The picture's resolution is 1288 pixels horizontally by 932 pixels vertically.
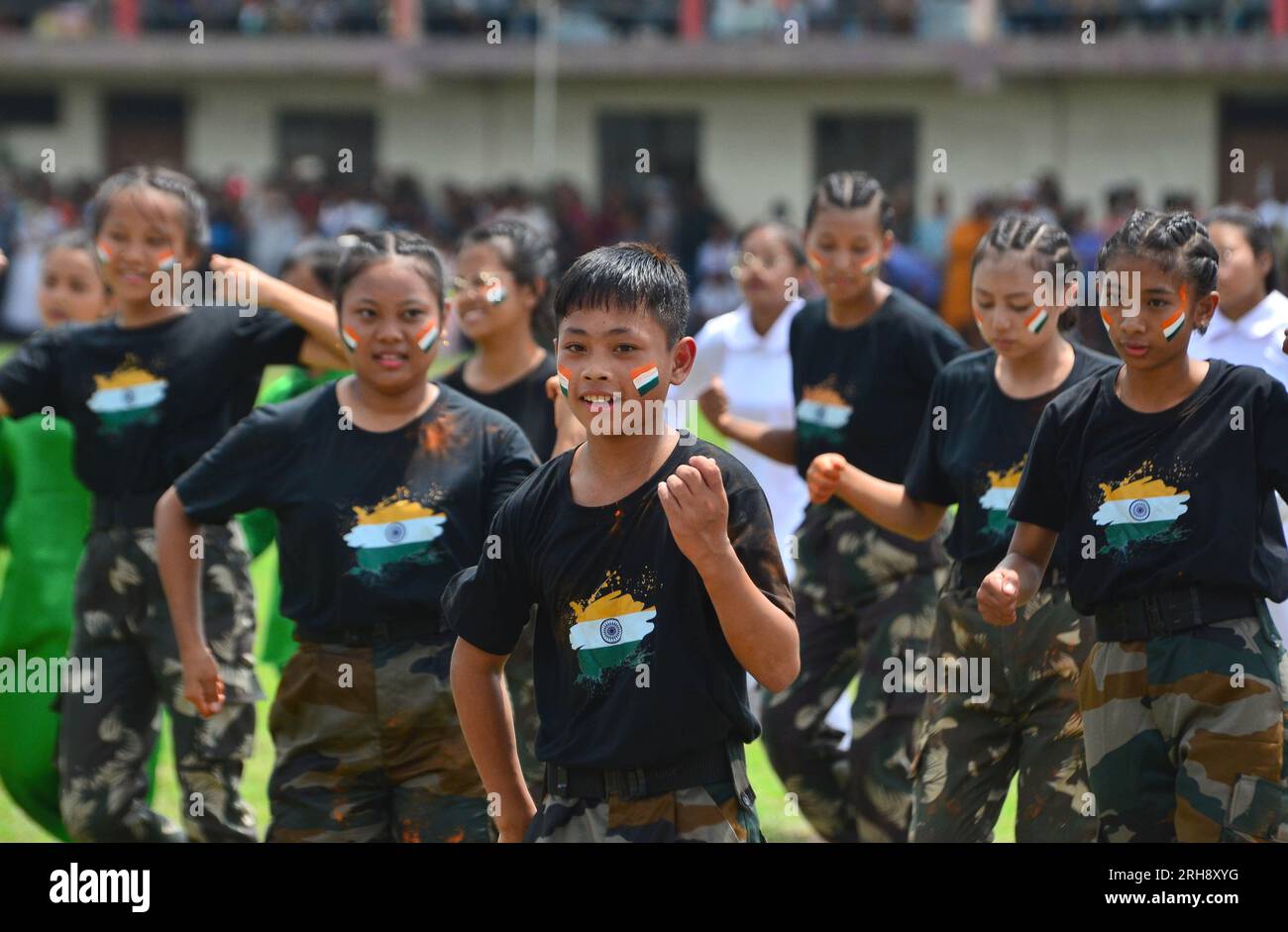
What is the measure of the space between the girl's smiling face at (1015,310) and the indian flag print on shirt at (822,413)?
101 centimetres

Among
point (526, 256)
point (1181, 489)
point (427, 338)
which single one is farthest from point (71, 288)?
point (1181, 489)

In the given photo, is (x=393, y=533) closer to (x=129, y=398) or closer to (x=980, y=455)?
(x=129, y=398)

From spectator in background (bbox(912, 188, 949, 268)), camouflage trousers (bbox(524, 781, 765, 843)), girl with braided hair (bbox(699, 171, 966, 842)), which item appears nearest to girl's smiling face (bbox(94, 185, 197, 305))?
girl with braided hair (bbox(699, 171, 966, 842))

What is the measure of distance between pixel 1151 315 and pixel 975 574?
3.31ft

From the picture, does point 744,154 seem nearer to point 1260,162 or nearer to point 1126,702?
point 1260,162

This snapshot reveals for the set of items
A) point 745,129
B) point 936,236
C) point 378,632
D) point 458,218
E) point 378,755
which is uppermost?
point 745,129

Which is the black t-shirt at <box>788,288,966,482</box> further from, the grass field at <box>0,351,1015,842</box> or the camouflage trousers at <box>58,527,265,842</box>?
the camouflage trousers at <box>58,527,265,842</box>

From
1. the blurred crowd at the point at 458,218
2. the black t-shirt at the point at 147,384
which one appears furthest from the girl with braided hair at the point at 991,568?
the blurred crowd at the point at 458,218

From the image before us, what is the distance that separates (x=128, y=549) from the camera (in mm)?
5449

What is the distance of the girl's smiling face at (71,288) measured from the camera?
21.5ft

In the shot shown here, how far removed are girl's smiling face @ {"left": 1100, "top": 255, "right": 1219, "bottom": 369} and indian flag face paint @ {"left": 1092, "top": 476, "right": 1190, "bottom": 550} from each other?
0.90 ft

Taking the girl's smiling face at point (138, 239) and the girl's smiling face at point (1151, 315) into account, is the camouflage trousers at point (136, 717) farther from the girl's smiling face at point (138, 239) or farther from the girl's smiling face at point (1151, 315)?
the girl's smiling face at point (1151, 315)

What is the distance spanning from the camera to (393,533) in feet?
14.6

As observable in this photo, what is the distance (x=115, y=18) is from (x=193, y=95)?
5.43 feet
